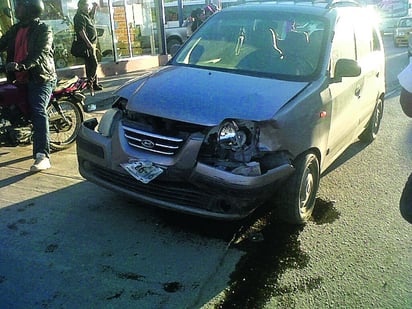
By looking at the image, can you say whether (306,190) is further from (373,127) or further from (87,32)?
(87,32)

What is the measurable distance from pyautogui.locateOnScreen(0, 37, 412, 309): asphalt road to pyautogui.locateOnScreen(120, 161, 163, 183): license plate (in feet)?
1.79

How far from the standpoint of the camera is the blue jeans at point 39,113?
495cm

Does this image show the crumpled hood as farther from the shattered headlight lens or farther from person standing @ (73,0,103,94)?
person standing @ (73,0,103,94)

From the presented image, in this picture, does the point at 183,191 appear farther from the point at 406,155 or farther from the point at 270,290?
the point at 406,155

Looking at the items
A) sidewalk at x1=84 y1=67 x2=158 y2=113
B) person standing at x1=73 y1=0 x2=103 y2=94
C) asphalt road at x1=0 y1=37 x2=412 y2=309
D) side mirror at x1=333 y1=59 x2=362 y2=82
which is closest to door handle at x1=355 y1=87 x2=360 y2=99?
side mirror at x1=333 y1=59 x2=362 y2=82

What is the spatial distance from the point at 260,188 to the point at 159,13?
1108 cm

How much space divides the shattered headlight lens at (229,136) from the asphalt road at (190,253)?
0.83 metres

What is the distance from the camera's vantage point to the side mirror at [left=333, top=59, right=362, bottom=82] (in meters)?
4.15

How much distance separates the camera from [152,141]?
11.6 feet

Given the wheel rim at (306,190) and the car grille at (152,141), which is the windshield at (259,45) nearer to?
the wheel rim at (306,190)

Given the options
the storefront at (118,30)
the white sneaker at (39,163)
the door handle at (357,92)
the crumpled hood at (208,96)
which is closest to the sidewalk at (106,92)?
the storefront at (118,30)

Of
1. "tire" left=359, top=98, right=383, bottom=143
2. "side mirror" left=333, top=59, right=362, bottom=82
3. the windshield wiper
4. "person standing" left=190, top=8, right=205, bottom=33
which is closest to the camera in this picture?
"side mirror" left=333, top=59, right=362, bottom=82

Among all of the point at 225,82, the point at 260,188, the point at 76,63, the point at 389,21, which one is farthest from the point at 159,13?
the point at 389,21

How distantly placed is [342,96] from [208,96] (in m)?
1.53
